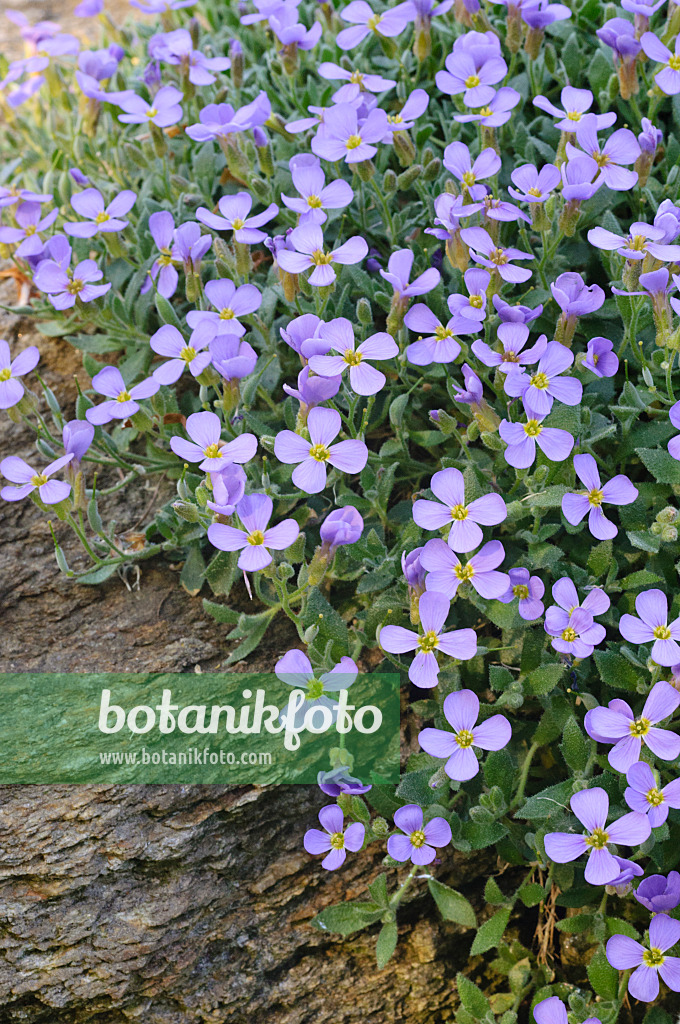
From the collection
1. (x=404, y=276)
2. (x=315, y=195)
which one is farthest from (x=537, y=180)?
(x=315, y=195)

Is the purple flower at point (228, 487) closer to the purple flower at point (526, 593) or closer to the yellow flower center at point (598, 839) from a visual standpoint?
the purple flower at point (526, 593)

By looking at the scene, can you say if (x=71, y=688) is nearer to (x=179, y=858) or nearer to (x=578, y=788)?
(x=179, y=858)

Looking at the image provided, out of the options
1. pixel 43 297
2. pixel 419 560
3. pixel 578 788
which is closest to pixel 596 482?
pixel 419 560

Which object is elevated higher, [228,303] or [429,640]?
[228,303]

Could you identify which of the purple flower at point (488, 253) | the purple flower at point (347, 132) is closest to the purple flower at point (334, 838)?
the purple flower at point (488, 253)

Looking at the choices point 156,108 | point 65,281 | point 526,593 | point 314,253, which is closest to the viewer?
point 526,593

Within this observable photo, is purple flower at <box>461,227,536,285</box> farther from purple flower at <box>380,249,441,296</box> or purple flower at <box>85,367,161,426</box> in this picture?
purple flower at <box>85,367,161,426</box>

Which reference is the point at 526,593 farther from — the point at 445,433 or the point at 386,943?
the point at 386,943
